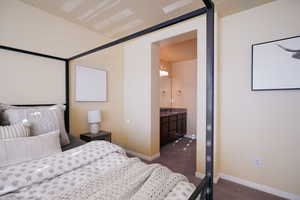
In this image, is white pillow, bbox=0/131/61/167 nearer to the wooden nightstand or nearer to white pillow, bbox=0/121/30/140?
white pillow, bbox=0/121/30/140

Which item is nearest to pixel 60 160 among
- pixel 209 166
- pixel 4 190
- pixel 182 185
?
pixel 4 190

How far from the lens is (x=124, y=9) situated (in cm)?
211

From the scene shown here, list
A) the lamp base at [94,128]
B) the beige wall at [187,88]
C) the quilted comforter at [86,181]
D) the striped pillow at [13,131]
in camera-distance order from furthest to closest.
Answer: the beige wall at [187,88] → the lamp base at [94,128] → the striped pillow at [13,131] → the quilted comforter at [86,181]

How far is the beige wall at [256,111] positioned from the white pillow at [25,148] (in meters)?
2.25

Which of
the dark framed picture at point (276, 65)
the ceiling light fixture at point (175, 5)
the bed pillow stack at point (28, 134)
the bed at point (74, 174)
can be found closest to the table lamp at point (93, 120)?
the bed pillow stack at point (28, 134)

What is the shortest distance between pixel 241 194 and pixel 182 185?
141 cm

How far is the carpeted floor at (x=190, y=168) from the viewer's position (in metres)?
1.78

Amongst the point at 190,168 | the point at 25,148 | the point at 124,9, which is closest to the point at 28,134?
the point at 25,148

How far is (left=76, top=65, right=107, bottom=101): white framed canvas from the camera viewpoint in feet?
8.25

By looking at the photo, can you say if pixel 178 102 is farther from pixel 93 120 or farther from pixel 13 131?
pixel 13 131

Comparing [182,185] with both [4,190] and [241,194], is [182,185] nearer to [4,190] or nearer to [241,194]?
[4,190]

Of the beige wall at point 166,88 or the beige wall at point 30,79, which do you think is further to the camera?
the beige wall at point 166,88

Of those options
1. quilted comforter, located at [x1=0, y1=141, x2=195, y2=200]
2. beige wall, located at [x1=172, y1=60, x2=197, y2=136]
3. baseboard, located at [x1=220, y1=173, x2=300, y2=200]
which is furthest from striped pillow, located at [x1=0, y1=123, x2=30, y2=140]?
beige wall, located at [x1=172, y1=60, x2=197, y2=136]

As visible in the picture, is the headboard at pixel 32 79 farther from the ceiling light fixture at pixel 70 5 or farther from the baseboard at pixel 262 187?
the baseboard at pixel 262 187
